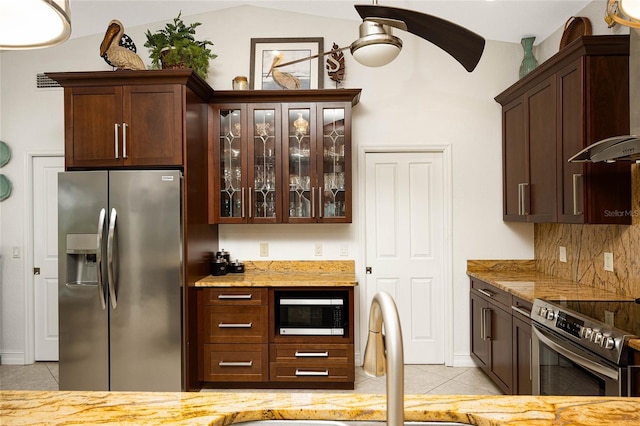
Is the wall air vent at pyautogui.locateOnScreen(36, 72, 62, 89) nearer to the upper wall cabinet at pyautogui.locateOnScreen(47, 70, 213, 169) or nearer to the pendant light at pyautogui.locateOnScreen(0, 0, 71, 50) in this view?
the upper wall cabinet at pyautogui.locateOnScreen(47, 70, 213, 169)

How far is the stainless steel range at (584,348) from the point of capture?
69.7 inches

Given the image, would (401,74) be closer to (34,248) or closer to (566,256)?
(566,256)

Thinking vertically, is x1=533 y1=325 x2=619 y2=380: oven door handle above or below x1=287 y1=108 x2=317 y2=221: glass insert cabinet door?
below

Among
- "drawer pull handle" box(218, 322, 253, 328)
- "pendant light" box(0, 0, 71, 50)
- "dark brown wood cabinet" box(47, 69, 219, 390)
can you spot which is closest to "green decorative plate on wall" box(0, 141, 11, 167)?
"dark brown wood cabinet" box(47, 69, 219, 390)

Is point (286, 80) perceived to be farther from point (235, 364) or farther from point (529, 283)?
point (529, 283)

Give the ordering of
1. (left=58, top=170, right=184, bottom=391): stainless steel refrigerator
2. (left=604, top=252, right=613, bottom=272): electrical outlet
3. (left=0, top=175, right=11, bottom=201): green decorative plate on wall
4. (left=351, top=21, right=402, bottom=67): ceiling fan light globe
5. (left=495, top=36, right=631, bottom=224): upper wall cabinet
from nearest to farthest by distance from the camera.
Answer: (left=351, top=21, right=402, bottom=67): ceiling fan light globe → (left=495, top=36, right=631, bottom=224): upper wall cabinet → (left=604, top=252, right=613, bottom=272): electrical outlet → (left=58, top=170, right=184, bottom=391): stainless steel refrigerator → (left=0, top=175, right=11, bottom=201): green decorative plate on wall

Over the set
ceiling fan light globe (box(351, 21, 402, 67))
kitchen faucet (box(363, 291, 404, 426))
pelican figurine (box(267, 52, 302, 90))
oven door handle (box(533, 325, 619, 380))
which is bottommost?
oven door handle (box(533, 325, 619, 380))

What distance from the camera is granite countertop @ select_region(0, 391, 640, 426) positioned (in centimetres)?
94

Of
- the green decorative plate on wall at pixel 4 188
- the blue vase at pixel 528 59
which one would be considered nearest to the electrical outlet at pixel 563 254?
the blue vase at pixel 528 59

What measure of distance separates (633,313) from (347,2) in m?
3.06

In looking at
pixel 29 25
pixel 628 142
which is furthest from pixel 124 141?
pixel 628 142

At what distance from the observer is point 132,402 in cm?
105

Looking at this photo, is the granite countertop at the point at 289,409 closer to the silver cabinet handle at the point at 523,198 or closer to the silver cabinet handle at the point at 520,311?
the silver cabinet handle at the point at 520,311

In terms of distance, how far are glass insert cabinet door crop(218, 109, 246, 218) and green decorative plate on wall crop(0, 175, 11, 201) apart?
215 cm
